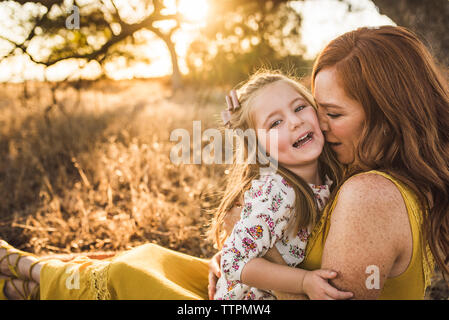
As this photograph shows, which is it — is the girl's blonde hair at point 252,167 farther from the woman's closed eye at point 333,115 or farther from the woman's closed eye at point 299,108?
the woman's closed eye at point 333,115

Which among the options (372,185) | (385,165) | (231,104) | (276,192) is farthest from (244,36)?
(372,185)

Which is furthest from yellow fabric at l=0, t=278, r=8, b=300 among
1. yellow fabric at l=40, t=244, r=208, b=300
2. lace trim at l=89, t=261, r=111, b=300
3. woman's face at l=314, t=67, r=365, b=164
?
woman's face at l=314, t=67, r=365, b=164

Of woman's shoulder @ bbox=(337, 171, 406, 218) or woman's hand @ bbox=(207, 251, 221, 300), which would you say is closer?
woman's shoulder @ bbox=(337, 171, 406, 218)

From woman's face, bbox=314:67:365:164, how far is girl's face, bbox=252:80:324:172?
3.2 inches

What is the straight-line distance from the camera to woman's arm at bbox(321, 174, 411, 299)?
4.09 feet

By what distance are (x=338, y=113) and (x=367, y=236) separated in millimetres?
603

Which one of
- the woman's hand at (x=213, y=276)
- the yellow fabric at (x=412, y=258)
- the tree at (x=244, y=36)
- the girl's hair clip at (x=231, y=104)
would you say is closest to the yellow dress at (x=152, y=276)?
the yellow fabric at (x=412, y=258)

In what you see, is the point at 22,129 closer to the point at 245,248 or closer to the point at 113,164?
the point at 113,164

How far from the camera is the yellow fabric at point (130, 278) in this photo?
189 centimetres

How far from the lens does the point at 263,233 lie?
1.54m

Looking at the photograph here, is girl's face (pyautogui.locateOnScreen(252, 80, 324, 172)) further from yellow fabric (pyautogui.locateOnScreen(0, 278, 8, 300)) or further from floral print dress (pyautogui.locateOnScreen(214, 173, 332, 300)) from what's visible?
yellow fabric (pyautogui.locateOnScreen(0, 278, 8, 300))
